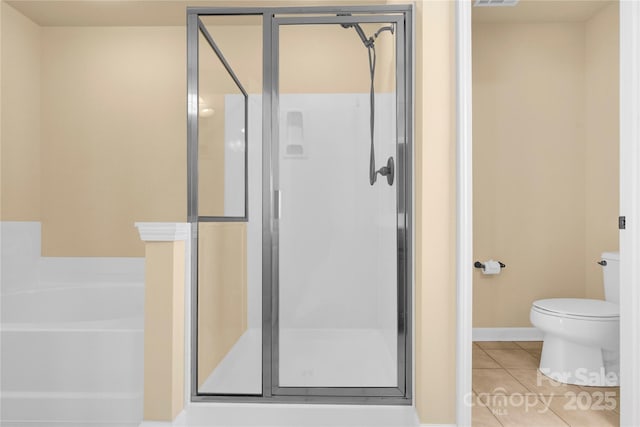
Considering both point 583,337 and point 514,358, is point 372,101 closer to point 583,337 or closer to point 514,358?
point 583,337

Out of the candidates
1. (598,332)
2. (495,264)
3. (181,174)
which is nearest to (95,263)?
(181,174)

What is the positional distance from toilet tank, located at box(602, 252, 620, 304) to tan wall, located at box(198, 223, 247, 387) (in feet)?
7.21

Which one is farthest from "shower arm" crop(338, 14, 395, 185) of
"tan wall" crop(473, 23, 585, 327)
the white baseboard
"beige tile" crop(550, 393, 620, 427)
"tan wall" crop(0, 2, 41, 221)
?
"tan wall" crop(0, 2, 41, 221)

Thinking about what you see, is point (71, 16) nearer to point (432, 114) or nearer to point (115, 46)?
point (115, 46)

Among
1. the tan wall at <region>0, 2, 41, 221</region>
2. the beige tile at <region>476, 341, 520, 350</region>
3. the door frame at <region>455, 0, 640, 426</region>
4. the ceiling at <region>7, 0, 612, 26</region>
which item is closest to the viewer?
the door frame at <region>455, 0, 640, 426</region>

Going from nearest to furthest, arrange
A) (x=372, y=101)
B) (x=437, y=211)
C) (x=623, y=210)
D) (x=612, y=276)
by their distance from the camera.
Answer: (x=623, y=210), (x=437, y=211), (x=372, y=101), (x=612, y=276)

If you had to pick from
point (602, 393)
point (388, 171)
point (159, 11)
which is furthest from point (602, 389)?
point (159, 11)

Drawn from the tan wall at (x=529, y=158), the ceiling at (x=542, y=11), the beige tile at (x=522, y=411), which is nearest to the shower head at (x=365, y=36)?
the ceiling at (x=542, y=11)

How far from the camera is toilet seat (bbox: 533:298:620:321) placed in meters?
2.39

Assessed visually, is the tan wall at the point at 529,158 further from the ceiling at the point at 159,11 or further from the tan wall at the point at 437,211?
the tan wall at the point at 437,211

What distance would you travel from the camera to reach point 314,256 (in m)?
2.11

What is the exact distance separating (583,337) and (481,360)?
28.6 inches

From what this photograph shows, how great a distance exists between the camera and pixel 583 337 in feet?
7.89

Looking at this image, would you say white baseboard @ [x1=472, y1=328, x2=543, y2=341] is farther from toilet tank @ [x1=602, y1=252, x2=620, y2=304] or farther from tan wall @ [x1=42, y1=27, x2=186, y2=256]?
tan wall @ [x1=42, y1=27, x2=186, y2=256]
